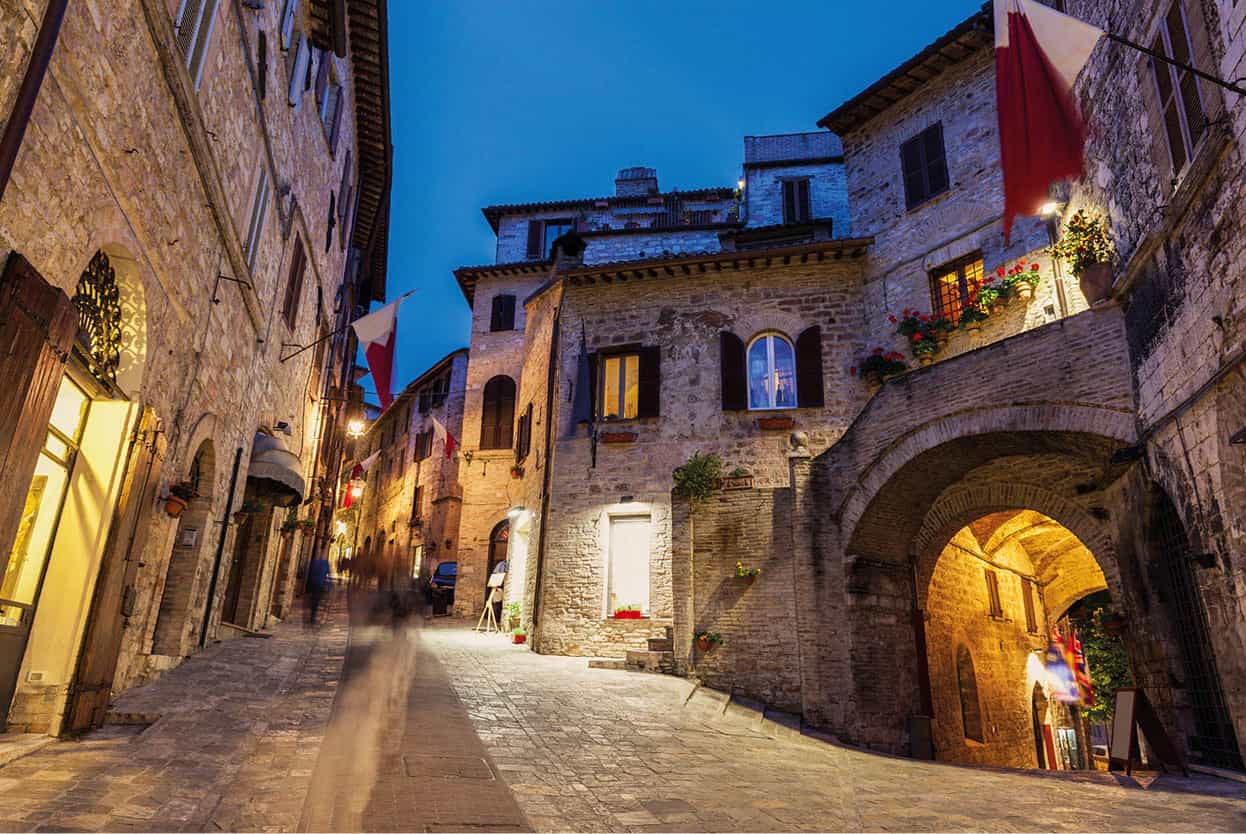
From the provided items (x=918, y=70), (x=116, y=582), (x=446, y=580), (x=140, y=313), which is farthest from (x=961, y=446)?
(x=446, y=580)

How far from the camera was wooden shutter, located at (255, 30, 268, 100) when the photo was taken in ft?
29.9

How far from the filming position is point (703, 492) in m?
12.9

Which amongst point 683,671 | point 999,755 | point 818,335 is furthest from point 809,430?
point 999,755

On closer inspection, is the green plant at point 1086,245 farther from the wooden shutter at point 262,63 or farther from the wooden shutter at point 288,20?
the wooden shutter at point 288,20

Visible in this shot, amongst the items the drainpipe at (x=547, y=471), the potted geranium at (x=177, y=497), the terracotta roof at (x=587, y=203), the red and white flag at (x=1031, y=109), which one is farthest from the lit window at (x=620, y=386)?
the terracotta roof at (x=587, y=203)

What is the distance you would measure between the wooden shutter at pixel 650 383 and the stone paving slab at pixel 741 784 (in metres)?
6.55

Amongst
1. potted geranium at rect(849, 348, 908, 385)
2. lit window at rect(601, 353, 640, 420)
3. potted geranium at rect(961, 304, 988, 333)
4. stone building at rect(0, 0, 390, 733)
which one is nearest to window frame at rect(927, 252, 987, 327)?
potted geranium at rect(961, 304, 988, 333)

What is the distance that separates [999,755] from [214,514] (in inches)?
563

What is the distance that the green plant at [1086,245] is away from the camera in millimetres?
8883

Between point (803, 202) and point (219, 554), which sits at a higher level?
point (803, 202)

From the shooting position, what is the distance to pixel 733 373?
1504 cm

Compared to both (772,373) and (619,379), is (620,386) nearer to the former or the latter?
(619,379)

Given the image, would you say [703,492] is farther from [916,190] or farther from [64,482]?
[64,482]

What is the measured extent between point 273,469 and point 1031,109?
439 inches
